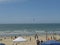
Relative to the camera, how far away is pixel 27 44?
28.4 metres

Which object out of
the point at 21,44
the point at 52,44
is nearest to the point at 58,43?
the point at 52,44

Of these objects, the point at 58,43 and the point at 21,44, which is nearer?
the point at 58,43

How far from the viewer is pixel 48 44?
15.0 meters

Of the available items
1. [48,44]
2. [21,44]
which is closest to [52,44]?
[48,44]

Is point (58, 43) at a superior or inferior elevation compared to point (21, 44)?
superior

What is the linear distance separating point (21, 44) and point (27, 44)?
90 cm

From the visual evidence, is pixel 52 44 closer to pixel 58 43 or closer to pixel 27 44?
pixel 58 43

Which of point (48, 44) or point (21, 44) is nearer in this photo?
point (48, 44)

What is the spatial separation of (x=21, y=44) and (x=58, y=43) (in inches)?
543

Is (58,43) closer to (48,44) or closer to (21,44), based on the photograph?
(48,44)

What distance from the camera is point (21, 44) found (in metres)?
28.1

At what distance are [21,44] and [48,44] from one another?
13.4 metres

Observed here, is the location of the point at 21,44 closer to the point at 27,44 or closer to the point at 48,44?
the point at 27,44

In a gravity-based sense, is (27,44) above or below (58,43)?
below
